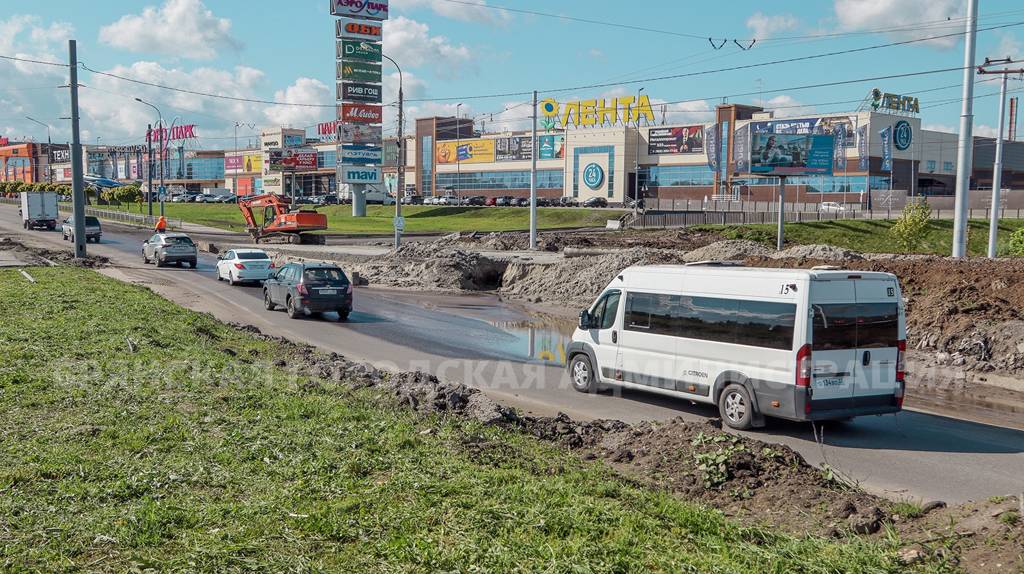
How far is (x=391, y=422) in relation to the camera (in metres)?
9.98

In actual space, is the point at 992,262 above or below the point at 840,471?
above

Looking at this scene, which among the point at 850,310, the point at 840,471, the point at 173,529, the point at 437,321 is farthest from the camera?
A: the point at 437,321

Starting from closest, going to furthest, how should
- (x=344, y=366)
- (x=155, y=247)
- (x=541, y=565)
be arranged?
1. (x=541, y=565)
2. (x=344, y=366)
3. (x=155, y=247)

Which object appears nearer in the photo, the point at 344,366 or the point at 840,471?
the point at 840,471

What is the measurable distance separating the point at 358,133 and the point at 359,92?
13.8ft

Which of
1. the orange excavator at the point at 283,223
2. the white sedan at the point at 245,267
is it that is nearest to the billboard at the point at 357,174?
the orange excavator at the point at 283,223

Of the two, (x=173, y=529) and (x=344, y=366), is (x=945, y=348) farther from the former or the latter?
(x=173, y=529)

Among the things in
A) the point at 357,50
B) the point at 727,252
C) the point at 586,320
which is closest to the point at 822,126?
the point at 357,50

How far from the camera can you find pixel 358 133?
89750 mm

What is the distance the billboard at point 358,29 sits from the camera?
286 ft

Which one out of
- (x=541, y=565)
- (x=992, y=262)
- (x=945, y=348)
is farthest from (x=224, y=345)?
(x=992, y=262)

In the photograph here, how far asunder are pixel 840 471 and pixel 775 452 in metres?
1.61

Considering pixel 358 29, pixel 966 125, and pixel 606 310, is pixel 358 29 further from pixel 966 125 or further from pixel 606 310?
pixel 606 310

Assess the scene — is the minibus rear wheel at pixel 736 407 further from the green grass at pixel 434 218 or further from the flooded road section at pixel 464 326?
the green grass at pixel 434 218
